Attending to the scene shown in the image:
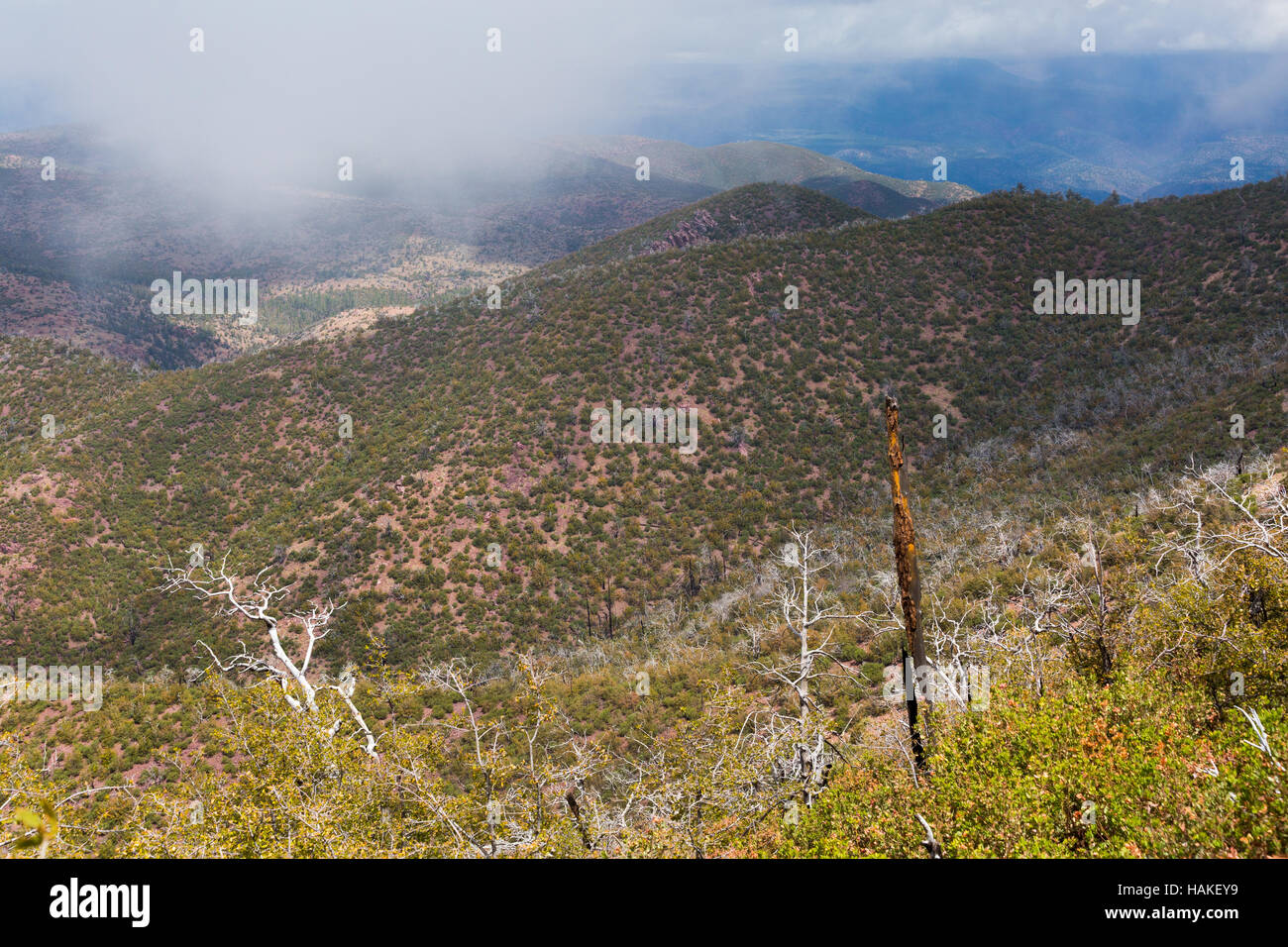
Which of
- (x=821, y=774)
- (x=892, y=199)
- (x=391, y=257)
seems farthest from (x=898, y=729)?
(x=892, y=199)

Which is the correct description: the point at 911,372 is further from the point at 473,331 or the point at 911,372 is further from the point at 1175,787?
the point at 1175,787

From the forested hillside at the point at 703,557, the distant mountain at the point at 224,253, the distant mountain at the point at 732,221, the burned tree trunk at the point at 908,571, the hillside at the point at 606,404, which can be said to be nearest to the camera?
the burned tree trunk at the point at 908,571

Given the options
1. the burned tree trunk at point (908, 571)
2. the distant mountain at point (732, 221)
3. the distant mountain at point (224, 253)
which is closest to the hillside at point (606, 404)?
the distant mountain at point (732, 221)

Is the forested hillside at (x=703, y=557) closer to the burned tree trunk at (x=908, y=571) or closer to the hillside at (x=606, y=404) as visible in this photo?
the hillside at (x=606, y=404)

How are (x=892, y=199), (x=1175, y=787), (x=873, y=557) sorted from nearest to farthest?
1. (x=1175, y=787)
2. (x=873, y=557)
3. (x=892, y=199)

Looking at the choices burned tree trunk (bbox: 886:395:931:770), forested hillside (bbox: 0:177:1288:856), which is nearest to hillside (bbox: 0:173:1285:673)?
forested hillside (bbox: 0:177:1288:856)

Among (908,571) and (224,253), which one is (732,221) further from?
(224,253)

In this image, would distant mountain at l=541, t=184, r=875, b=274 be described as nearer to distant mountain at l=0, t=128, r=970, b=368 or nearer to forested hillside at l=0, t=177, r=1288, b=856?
forested hillside at l=0, t=177, r=1288, b=856

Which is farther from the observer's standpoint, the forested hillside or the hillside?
the hillside

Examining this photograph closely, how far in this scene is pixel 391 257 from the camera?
166000 mm

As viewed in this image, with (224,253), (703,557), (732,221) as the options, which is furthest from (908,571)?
(224,253)

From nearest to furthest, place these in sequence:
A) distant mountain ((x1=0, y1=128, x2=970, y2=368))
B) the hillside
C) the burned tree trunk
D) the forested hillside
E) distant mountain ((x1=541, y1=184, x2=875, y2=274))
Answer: the burned tree trunk < the forested hillside < the hillside < distant mountain ((x1=541, y1=184, x2=875, y2=274)) < distant mountain ((x1=0, y1=128, x2=970, y2=368))

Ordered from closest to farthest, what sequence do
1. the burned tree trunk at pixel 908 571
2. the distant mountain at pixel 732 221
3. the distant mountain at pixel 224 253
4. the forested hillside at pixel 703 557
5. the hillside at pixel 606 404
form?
the burned tree trunk at pixel 908 571 → the forested hillside at pixel 703 557 → the hillside at pixel 606 404 → the distant mountain at pixel 732 221 → the distant mountain at pixel 224 253

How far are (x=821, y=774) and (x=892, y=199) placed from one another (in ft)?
692
